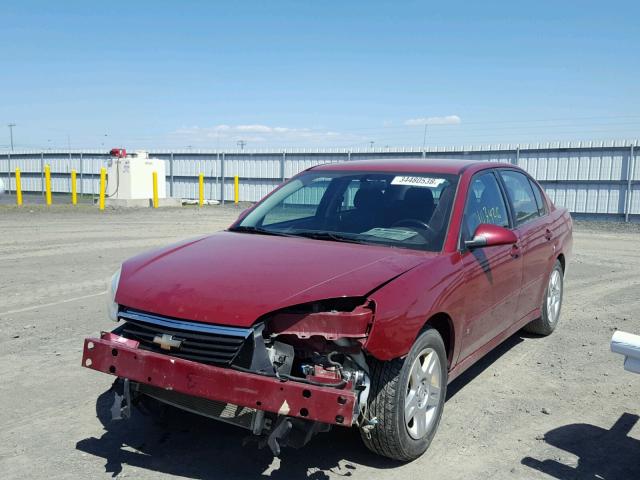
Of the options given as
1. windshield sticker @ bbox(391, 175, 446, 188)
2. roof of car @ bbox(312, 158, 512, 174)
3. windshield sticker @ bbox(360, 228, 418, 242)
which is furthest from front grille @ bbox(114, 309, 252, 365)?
roof of car @ bbox(312, 158, 512, 174)

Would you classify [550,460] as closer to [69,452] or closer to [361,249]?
[361,249]

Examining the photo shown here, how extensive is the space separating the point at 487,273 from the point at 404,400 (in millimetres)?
1369

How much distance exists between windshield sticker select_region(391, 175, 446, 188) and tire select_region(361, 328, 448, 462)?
1.34m

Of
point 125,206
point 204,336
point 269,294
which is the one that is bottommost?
point 125,206

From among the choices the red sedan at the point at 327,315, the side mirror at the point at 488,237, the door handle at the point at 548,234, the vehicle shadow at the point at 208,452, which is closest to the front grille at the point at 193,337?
the red sedan at the point at 327,315

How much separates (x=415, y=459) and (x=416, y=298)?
97 centimetres

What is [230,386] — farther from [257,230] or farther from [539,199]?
[539,199]

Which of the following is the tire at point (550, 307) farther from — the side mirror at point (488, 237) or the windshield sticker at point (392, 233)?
the windshield sticker at point (392, 233)

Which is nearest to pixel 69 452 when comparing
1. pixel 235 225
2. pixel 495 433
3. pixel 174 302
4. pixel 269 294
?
pixel 174 302

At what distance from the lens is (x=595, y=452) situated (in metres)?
3.74

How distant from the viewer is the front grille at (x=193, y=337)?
309 cm

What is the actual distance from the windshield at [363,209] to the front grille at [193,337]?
1.31m

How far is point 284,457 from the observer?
3572 mm

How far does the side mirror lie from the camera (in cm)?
407
